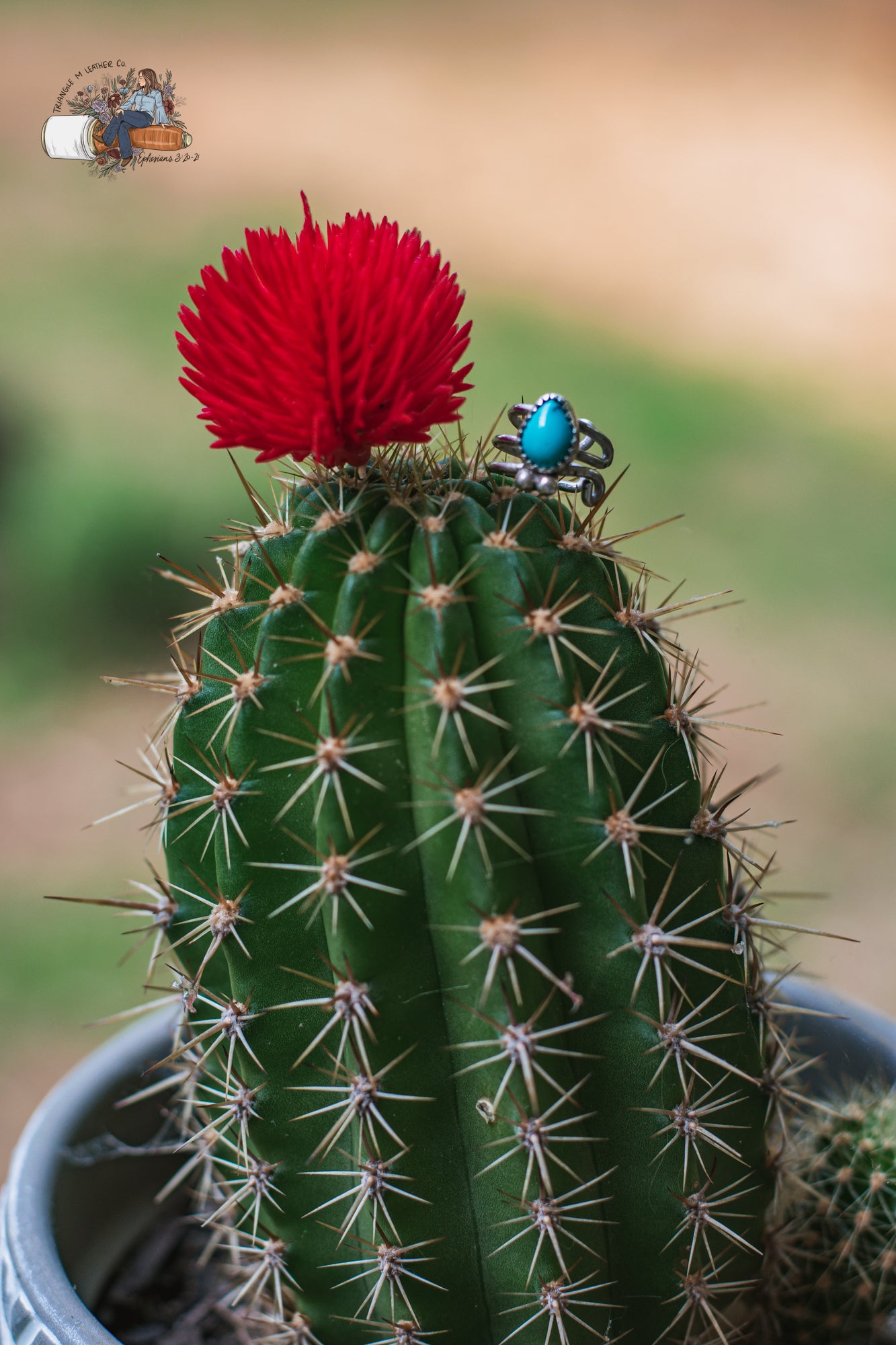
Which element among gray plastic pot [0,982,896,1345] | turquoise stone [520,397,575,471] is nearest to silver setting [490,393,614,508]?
turquoise stone [520,397,575,471]

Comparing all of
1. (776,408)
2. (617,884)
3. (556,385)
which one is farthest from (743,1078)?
(776,408)

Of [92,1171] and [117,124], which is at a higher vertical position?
[117,124]

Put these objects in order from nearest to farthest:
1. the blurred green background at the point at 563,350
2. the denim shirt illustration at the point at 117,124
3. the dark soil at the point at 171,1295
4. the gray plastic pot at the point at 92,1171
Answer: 1. the gray plastic pot at the point at 92,1171
2. the dark soil at the point at 171,1295
3. the denim shirt illustration at the point at 117,124
4. the blurred green background at the point at 563,350

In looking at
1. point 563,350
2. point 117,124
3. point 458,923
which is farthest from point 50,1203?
point 563,350

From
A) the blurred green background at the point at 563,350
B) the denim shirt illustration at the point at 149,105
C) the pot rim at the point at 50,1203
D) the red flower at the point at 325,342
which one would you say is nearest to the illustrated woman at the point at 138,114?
the denim shirt illustration at the point at 149,105

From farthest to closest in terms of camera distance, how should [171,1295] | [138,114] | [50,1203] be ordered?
[138,114] → [171,1295] → [50,1203]

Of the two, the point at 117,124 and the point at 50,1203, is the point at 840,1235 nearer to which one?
the point at 50,1203

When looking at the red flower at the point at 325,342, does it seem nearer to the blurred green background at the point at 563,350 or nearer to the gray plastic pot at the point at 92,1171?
the gray plastic pot at the point at 92,1171

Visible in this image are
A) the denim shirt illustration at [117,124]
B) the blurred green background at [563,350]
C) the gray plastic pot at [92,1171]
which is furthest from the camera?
the blurred green background at [563,350]
